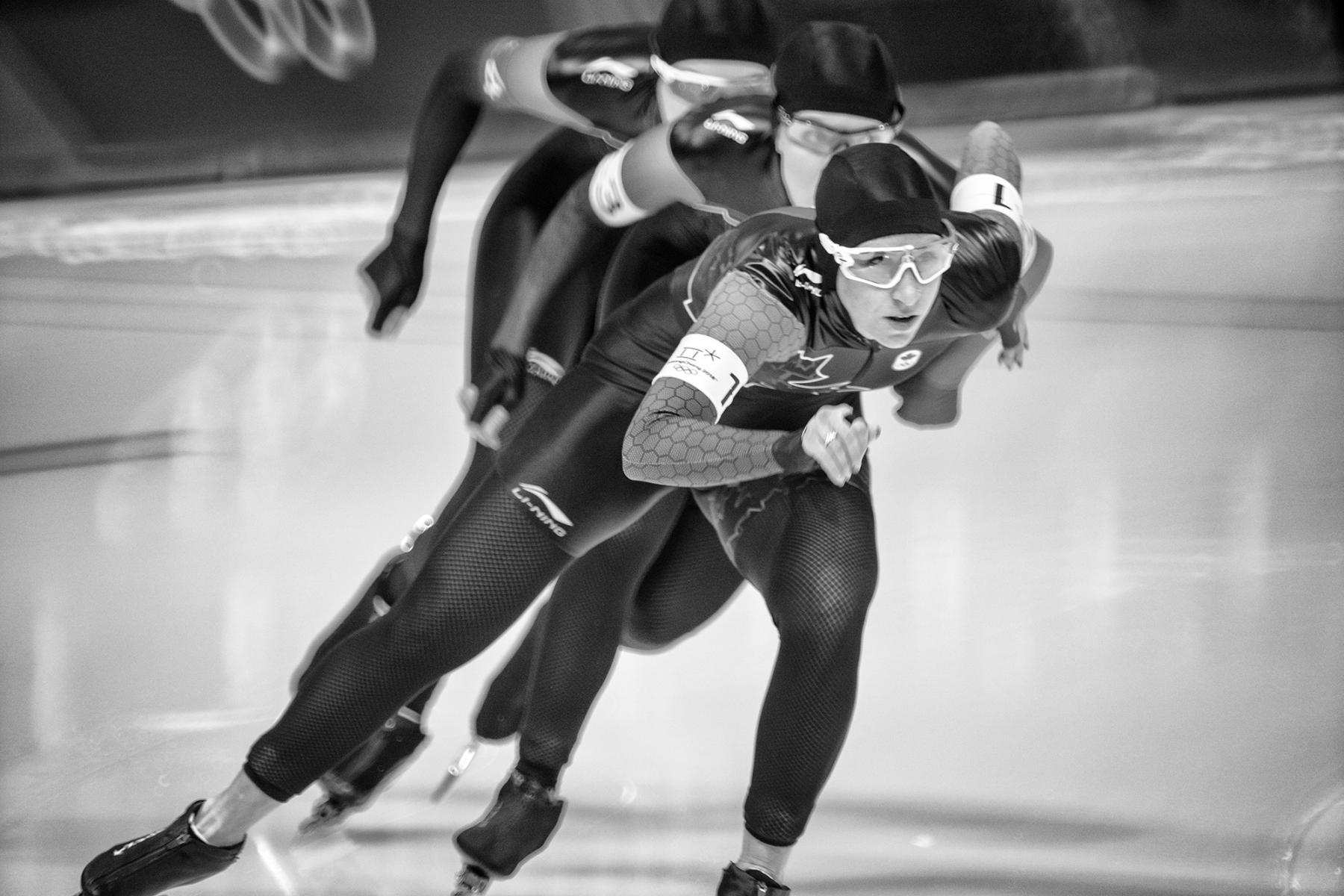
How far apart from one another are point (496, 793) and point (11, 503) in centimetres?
191

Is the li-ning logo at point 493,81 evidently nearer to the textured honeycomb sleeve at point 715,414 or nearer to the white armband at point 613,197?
the white armband at point 613,197

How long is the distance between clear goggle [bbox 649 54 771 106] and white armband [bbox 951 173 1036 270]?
16.6 inches

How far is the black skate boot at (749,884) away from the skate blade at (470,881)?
1.50ft

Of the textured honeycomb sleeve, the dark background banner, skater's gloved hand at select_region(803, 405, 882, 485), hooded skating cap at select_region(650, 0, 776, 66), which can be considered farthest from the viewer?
the dark background banner

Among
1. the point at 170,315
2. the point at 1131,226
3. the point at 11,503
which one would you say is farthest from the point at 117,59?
the point at 1131,226

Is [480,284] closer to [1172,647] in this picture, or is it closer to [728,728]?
[728,728]

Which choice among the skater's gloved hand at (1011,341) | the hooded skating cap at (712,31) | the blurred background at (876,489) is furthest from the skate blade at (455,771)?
the hooded skating cap at (712,31)

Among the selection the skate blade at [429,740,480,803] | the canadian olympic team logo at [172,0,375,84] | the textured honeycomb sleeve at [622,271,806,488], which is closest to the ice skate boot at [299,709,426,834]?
the skate blade at [429,740,480,803]

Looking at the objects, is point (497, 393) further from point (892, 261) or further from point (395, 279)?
point (892, 261)

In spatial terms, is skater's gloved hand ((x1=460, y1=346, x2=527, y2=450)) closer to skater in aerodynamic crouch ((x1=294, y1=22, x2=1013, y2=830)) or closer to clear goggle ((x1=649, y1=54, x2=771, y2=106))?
skater in aerodynamic crouch ((x1=294, y1=22, x2=1013, y2=830))

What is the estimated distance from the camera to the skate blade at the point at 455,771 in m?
2.75

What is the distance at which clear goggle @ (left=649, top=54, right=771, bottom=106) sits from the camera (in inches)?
100

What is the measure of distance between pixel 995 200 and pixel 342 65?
3.87 meters

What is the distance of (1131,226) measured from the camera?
4.16 meters
